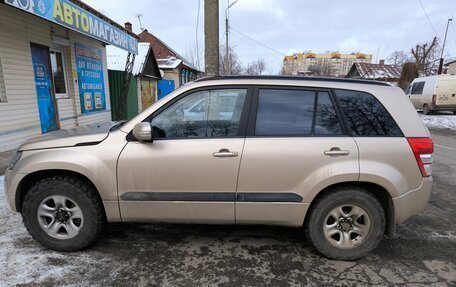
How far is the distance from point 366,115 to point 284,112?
0.81 meters

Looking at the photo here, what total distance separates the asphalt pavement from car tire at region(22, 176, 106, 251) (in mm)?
149

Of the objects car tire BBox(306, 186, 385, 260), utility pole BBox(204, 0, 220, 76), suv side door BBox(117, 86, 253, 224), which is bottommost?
car tire BBox(306, 186, 385, 260)

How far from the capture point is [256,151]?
2.96 meters

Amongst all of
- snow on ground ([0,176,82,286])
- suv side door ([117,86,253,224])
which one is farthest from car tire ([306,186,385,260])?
snow on ground ([0,176,82,286])

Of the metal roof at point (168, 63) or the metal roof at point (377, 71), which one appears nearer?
the metal roof at point (168, 63)

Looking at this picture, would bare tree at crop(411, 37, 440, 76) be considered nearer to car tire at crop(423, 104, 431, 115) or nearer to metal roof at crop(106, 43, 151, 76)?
car tire at crop(423, 104, 431, 115)

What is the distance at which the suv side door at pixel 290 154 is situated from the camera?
9.65ft

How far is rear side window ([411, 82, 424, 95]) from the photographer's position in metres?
20.7

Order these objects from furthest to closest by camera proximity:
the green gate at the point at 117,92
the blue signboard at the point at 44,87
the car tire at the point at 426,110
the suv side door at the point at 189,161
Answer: the car tire at the point at 426,110 < the green gate at the point at 117,92 < the blue signboard at the point at 44,87 < the suv side door at the point at 189,161

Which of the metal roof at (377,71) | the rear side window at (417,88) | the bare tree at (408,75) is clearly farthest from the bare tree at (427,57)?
the rear side window at (417,88)

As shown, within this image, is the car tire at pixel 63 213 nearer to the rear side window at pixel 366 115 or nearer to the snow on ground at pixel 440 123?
the rear side window at pixel 366 115

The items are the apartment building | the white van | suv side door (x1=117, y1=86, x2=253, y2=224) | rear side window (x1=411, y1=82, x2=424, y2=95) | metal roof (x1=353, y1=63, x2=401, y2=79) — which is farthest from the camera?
the apartment building

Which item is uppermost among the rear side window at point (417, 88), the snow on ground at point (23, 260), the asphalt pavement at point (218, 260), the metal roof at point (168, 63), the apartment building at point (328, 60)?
the apartment building at point (328, 60)

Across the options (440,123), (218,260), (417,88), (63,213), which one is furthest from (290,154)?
(417,88)
